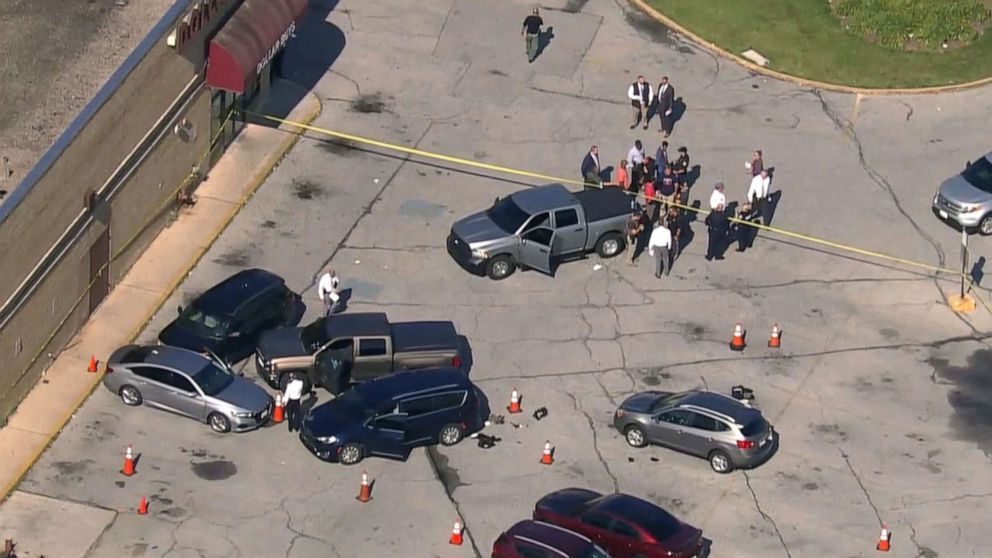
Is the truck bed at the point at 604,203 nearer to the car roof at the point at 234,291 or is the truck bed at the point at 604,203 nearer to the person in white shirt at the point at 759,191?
the person in white shirt at the point at 759,191

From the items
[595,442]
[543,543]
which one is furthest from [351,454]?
[543,543]

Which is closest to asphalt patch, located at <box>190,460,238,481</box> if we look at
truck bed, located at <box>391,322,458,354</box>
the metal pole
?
truck bed, located at <box>391,322,458,354</box>

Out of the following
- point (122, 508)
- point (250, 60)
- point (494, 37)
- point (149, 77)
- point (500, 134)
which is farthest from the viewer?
point (494, 37)

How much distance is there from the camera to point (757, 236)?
161ft

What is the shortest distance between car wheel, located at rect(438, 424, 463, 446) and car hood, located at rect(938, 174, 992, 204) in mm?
14553

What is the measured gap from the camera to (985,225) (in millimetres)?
49375

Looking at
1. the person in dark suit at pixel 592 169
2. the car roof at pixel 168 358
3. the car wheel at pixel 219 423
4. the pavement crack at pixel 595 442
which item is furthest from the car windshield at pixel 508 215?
the car wheel at pixel 219 423

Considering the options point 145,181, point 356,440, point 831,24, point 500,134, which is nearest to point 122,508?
point 356,440

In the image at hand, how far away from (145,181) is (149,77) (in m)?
2.35

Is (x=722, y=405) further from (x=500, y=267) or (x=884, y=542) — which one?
(x=500, y=267)

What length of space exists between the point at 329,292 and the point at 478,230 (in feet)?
12.7

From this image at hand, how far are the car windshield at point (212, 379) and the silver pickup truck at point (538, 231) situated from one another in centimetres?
700

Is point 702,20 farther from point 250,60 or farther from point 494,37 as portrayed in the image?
point 250,60

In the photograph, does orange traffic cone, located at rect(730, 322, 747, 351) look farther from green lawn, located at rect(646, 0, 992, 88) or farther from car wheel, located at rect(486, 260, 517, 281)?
green lawn, located at rect(646, 0, 992, 88)
